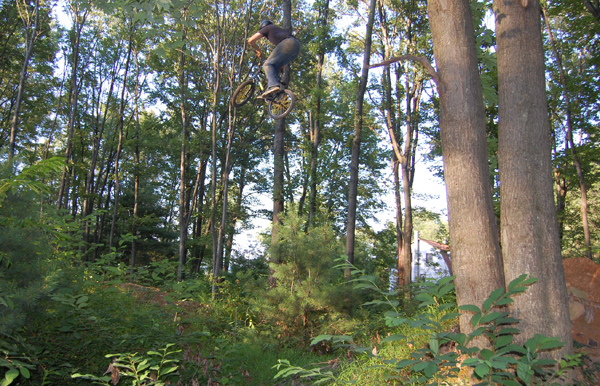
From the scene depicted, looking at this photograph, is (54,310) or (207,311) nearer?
(54,310)

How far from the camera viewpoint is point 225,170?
11.2 metres

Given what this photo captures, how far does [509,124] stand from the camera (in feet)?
10.7

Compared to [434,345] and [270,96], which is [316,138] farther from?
[434,345]

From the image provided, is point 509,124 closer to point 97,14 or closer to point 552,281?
point 552,281

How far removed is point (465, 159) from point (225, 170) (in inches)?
343

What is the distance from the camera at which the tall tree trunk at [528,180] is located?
2848mm

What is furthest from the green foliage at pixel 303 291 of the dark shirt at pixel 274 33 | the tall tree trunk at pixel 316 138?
the tall tree trunk at pixel 316 138

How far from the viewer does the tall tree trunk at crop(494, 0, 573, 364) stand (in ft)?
9.34

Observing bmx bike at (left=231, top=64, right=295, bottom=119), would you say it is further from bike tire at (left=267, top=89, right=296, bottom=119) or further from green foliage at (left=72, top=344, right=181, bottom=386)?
green foliage at (left=72, top=344, right=181, bottom=386)

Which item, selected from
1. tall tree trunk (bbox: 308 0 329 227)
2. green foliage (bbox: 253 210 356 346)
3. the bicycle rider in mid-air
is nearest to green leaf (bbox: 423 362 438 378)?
green foliage (bbox: 253 210 356 346)

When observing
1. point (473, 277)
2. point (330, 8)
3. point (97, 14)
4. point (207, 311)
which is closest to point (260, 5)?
point (330, 8)

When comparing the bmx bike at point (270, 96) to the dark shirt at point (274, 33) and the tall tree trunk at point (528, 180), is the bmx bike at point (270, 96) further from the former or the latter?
the tall tree trunk at point (528, 180)

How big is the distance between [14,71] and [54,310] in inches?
836

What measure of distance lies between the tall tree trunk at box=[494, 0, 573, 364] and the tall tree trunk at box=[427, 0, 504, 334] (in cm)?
15
